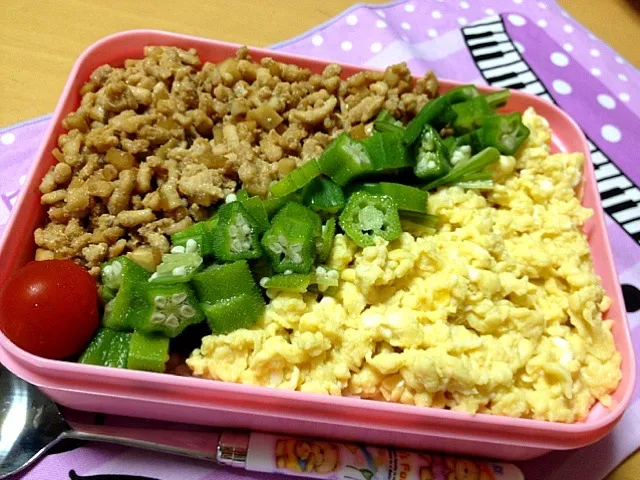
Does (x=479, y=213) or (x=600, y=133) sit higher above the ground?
(x=479, y=213)

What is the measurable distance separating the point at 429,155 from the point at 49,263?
883mm

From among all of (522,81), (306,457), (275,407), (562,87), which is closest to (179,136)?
(275,407)

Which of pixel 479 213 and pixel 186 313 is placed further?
pixel 479 213

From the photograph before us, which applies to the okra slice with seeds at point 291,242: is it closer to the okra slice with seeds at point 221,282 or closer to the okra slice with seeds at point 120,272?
the okra slice with seeds at point 221,282

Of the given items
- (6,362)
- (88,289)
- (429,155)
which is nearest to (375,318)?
(429,155)

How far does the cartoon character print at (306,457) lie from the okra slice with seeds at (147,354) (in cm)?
31

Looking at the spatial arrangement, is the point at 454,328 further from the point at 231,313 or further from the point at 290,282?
the point at 231,313

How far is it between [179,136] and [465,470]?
100 centimetres

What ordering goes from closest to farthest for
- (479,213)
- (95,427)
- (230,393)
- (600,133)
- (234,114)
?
(230,393) < (95,427) < (479,213) < (234,114) < (600,133)

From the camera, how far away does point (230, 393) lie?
111cm

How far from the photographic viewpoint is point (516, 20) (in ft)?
7.25

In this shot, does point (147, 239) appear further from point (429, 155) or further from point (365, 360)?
point (429, 155)

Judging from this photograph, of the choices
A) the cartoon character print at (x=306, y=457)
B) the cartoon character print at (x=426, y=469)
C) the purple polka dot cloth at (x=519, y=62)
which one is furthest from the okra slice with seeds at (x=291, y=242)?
the purple polka dot cloth at (x=519, y=62)

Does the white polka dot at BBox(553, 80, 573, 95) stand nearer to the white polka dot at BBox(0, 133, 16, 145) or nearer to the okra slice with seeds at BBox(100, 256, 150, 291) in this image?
the okra slice with seeds at BBox(100, 256, 150, 291)
